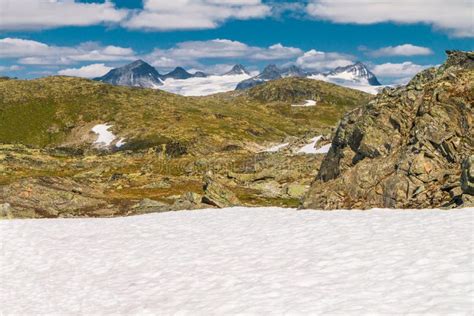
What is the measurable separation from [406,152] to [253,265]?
1799 cm

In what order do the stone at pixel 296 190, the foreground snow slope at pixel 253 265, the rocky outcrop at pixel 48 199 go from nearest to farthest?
the foreground snow slope at pixel 253 265 < the rocky outcrop at pixel 48 199 < the stone at pixel 296 190

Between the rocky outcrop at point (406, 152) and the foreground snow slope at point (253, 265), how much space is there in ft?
14.2

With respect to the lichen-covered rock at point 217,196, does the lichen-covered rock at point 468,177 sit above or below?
above

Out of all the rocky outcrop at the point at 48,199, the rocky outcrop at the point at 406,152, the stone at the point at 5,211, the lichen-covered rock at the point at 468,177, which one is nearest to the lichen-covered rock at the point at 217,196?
the rocky outcrop at the point at 406,152

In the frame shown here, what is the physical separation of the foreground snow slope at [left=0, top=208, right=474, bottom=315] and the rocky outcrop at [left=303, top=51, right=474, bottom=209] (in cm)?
434

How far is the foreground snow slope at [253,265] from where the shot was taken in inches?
623

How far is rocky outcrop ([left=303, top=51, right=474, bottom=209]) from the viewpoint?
3156 centimetres

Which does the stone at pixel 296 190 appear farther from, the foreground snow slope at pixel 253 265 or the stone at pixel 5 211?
the stone at pixel 5 211

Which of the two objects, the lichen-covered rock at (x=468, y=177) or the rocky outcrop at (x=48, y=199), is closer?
the lichen-covered rock at (x=468, y=177)

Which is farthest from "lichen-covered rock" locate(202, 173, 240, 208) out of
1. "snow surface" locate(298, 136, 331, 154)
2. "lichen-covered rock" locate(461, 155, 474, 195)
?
"snow surface" locate(298, 136, 331, 154)

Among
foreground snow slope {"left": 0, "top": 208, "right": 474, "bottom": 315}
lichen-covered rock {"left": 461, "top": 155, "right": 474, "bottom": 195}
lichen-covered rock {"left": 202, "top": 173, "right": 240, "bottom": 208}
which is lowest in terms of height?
lichen-covered rock {"left": 202, "top": 173, "right": 240, "bottom": 208}

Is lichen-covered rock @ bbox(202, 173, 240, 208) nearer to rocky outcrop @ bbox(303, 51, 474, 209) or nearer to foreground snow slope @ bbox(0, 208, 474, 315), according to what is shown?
rocky outcrop @ bbox(303, 51, 474, 209)

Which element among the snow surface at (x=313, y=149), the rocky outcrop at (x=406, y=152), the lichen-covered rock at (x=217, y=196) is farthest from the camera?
the snow surface at (x=313, y=149)

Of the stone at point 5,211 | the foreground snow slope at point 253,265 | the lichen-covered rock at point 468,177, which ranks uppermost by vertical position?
the lichen-covered rock at point 468,177
